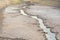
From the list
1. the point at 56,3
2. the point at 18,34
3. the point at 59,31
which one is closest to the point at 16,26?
the point at 18,34

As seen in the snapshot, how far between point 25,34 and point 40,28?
45 cm

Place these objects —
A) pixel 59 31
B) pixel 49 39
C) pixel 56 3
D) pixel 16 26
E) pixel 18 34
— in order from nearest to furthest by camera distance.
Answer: pixel 49 39 → pixel 18 34 → pixel 59 31 → pixel 16 26 → pixel 56 3

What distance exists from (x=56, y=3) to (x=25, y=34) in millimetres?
3935

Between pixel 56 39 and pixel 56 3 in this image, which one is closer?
pixel 56 39

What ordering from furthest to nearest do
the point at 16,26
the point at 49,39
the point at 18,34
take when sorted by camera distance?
1. the point at 16,26
2. the point at 18,34
3. the point at 49,39

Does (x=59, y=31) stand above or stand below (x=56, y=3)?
above

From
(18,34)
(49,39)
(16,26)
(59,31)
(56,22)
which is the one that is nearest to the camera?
(49,39)

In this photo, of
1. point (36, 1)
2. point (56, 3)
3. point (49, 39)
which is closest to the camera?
point (49, 39)

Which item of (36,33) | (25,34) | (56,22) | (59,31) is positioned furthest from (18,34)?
(56,22)

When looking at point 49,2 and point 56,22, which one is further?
point 49,2

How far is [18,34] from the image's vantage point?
2.95m

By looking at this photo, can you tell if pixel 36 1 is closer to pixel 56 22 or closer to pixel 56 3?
pixel 56 3

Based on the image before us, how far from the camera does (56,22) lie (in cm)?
381

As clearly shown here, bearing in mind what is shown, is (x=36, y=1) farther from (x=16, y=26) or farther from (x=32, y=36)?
(x=32, y=36)
